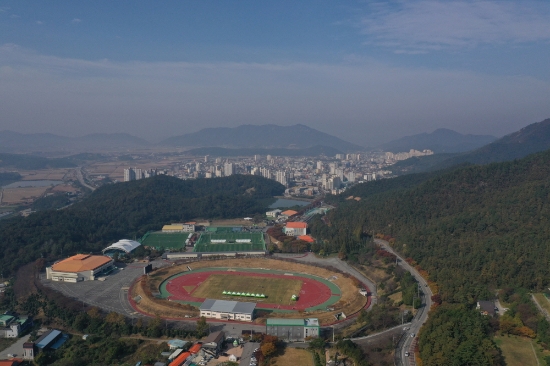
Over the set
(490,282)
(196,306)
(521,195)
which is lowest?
(196,306)

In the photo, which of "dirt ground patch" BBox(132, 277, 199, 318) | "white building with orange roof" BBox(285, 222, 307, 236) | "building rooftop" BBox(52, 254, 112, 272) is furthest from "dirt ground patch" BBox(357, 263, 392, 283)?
"building rooftop" BBox(52, 254, 112, 272)

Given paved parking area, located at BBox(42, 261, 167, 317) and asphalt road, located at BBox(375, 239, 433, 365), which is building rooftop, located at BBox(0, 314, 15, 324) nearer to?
paved parking area, located at BBox(42, 261, 167, 317)

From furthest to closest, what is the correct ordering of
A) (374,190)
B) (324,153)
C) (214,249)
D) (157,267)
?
(324,153), (374,190), (214,249), (157,267)

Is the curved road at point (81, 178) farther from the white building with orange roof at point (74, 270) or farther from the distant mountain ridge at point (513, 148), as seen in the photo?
the distant mountain ridge at point (513, 148)

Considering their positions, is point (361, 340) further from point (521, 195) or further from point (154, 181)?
point (154, 181)

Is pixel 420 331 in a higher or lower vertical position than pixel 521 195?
lower

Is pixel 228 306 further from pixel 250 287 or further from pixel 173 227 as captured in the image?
pixel 173 227

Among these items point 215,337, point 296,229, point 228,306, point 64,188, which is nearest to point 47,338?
point 215,337

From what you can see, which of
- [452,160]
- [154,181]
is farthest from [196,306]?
[452,160]
